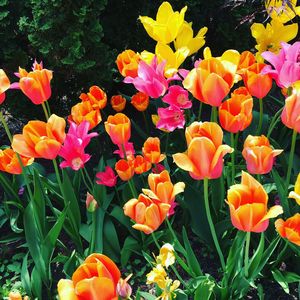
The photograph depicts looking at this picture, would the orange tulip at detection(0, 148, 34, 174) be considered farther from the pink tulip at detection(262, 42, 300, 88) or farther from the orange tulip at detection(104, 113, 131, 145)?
the pink tulip at detection(262, 42, 300, 88)

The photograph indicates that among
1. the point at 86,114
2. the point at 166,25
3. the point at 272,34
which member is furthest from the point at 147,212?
the point at 272,34

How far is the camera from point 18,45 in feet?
9.36

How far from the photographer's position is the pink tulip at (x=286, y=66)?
1790 millimetres

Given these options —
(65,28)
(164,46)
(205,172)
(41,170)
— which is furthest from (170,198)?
(65,28)

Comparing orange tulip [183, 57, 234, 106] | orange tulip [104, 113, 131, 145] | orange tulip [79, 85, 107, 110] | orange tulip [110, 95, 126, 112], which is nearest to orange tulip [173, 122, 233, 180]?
orange tulip [183, 57, 234, 106]

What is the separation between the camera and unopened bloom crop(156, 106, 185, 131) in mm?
2035

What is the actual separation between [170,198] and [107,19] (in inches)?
64.5

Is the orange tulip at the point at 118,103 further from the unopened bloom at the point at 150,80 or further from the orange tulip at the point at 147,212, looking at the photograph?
the orange tulip at the point at 147,212

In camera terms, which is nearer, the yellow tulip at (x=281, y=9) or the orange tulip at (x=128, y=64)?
the yellow tulip at (x=281, y=9)

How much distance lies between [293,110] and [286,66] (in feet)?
0.76

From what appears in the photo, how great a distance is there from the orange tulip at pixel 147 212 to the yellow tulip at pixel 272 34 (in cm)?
106

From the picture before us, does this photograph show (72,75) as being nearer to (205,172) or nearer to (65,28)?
(65,28)

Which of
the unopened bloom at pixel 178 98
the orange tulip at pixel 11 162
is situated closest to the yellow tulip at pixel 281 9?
the unopened bloom at pixel 178 98

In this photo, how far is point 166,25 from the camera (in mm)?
2152
